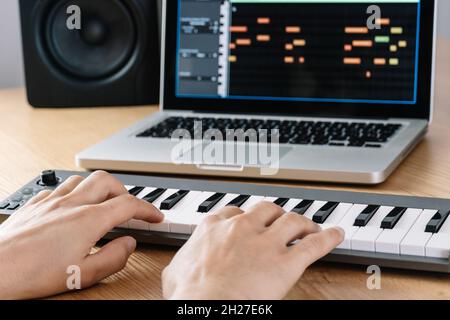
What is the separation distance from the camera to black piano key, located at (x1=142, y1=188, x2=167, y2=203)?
835 millimetres

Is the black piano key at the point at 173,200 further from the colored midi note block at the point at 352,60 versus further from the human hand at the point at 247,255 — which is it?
the colored midi note block at the point at 352,60

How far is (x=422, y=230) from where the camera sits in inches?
28.4

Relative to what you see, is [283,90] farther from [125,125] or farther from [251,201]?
[251,201]

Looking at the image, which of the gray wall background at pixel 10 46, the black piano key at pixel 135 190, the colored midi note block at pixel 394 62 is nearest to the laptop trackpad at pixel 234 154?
the black piano key at pixel 135 190

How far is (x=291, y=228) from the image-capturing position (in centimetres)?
69

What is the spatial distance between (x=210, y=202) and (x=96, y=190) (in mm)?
116

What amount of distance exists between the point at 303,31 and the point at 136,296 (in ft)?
2.03

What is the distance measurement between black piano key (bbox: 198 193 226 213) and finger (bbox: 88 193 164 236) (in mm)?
45

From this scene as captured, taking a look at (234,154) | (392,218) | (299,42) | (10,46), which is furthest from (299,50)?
(10,46)

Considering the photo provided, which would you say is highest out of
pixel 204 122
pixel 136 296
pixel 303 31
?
pixel 303 31

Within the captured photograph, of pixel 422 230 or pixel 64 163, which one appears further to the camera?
pixel 64 163
